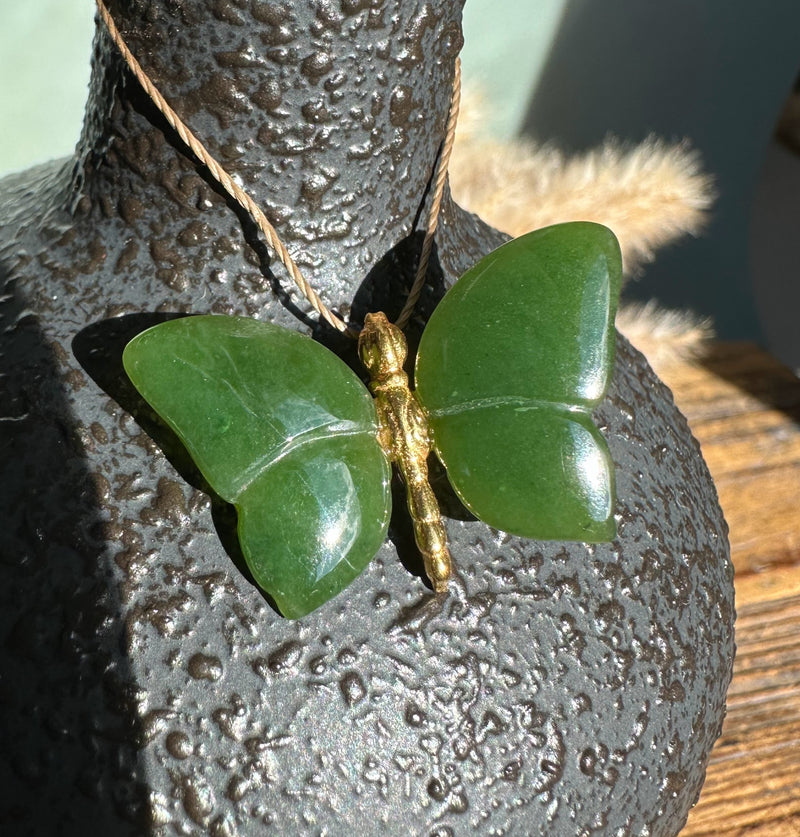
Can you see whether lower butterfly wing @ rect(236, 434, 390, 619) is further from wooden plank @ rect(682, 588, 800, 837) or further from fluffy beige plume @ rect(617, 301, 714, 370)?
fluffy beige plume @ rect(617, 301, 714, 370)

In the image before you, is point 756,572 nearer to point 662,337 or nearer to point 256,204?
point 662,337

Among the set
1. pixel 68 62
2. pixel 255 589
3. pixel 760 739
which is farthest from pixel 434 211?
pixel 68 62

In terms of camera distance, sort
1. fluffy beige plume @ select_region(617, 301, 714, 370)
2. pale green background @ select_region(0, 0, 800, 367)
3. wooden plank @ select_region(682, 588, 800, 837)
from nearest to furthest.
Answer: wooden plank @ select_region(682, 588, 800, 837) < fluffy beige plume @ select_region(617, 301, 714, 370) < pale green background @ select_region(0, 0, 800, 367)

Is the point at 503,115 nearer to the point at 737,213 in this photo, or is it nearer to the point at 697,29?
the point at 697,29

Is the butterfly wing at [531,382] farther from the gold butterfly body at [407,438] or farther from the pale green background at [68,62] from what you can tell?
the pale green background at [68,62]

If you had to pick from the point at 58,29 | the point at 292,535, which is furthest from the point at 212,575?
the point at 58,29

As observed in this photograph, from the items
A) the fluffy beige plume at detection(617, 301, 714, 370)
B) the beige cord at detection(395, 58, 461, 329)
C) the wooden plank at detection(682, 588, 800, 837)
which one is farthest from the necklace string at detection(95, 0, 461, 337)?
the fluffy beige plume at detection(617, 301, 714, 370)
